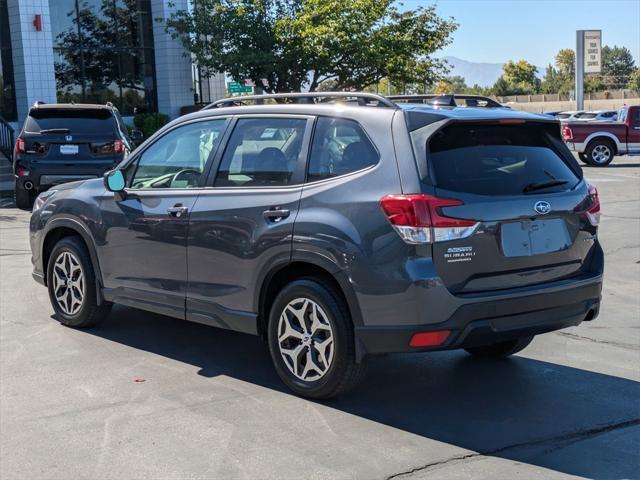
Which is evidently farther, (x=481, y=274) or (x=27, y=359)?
(x=27, y=359)

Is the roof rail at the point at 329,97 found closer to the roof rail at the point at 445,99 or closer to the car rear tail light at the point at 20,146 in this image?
the roof rail at the point at 445,99

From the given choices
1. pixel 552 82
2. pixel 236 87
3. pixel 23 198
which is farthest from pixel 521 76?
pixel 23 198

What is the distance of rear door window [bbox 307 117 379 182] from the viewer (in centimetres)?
485

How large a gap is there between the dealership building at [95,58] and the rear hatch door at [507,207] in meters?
21.9

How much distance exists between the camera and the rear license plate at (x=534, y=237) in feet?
15.3

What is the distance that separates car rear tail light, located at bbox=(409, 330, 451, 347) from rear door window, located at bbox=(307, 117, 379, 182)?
105cm

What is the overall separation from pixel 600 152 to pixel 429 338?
2206cm

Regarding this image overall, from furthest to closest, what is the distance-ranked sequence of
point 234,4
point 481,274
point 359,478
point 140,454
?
1. point 234,4
2. point 481,274
3. point 140,454
4. point 359,478

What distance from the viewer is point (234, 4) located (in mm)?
28797

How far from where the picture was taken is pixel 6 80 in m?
24.6

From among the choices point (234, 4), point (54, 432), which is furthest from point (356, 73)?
point (54, 432)

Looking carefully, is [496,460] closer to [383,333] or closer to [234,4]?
[383,333]

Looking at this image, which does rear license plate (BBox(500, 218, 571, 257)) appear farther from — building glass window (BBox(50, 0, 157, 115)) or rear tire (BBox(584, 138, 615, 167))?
building glass window (BBox(50, 0, 157, 115))

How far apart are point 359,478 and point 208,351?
8.20 feet
